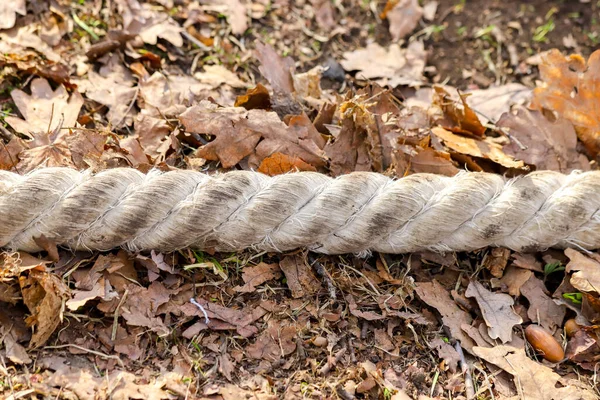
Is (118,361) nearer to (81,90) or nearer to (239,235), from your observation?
(239,235)

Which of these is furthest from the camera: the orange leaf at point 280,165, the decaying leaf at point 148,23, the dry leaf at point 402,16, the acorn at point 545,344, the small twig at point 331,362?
the dry leaf at point 402,16

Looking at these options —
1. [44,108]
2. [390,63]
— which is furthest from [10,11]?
[390,63]

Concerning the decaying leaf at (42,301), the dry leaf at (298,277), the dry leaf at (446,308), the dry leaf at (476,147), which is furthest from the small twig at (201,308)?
the dry leaf at (476,147)

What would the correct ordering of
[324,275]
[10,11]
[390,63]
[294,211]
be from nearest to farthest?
[294,211] → [324,275] → [10,11] → [390,63]

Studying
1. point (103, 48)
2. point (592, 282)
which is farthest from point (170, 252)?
point (592, 282)

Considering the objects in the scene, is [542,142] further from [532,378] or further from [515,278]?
[532,378]

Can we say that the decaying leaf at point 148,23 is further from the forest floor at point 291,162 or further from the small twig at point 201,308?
the small twig at point 201,308
